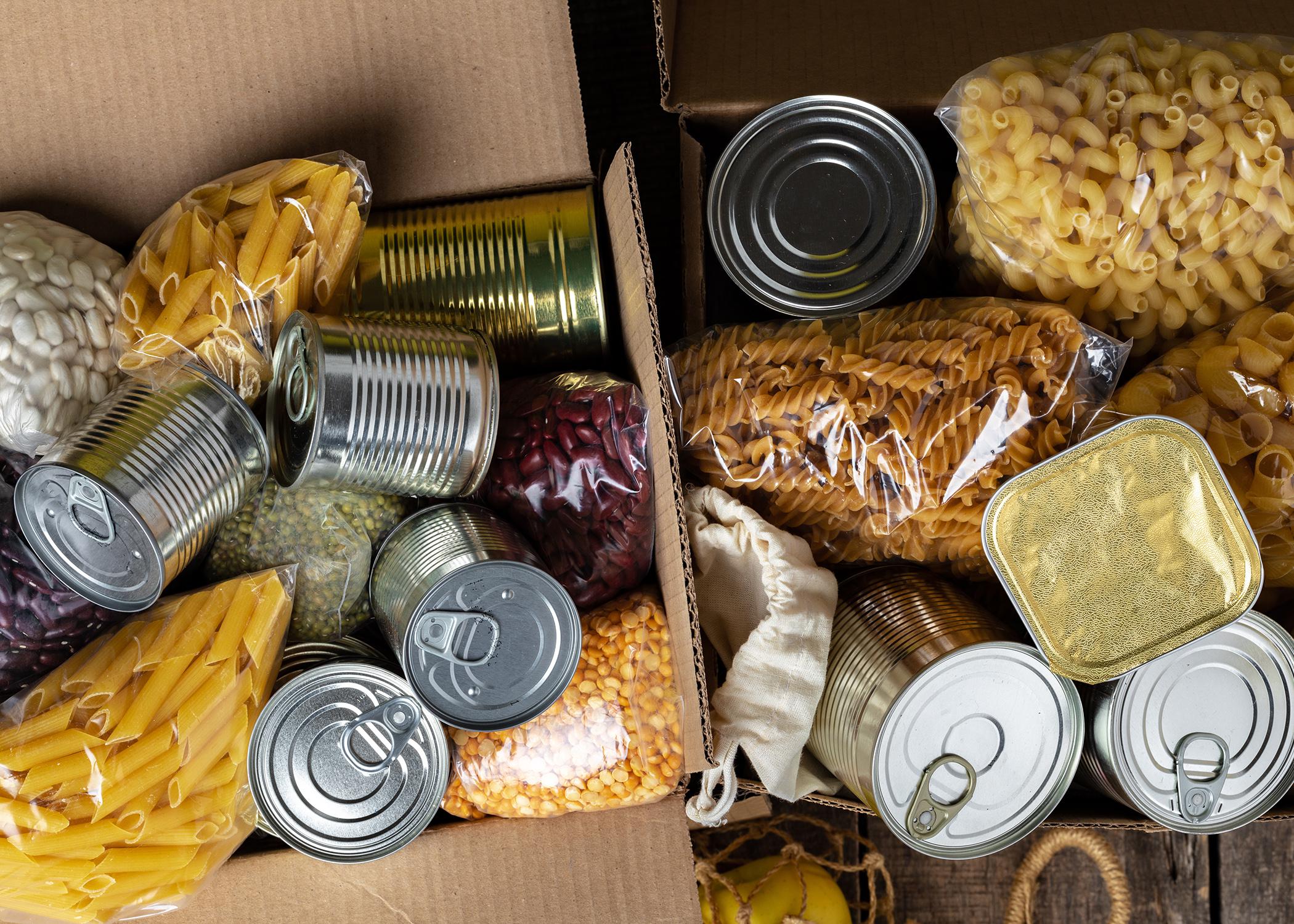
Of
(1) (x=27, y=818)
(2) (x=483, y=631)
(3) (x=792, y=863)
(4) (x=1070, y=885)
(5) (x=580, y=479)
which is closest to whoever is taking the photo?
(1) (x=27, y=818)

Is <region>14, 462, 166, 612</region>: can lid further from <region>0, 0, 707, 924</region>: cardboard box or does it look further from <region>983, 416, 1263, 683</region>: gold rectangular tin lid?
<region>983, 416, 1263, 683</region>: gold rectangular tin lid

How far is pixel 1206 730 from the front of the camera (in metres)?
1.17

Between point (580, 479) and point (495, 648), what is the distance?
235 millimetres

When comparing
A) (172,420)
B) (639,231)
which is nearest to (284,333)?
(172,420)

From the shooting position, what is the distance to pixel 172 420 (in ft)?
3.37

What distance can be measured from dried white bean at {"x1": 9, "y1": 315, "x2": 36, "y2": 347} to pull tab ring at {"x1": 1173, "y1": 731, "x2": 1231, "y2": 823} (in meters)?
1.46

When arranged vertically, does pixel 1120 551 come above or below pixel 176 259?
below

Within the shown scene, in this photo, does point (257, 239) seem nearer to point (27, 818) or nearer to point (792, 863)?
point (27, 818)

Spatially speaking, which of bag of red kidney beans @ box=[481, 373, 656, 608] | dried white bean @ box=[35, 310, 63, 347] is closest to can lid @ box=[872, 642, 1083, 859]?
bag of red kidney beans @ box=[481, 373, 656, 608]

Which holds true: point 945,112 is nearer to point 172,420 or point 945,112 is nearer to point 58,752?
point 172,420

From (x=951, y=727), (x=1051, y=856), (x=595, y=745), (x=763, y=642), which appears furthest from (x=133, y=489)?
(x=1051, y=856)

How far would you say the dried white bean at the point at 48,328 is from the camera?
41.1 inches

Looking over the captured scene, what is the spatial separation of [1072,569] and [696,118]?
2.59 ft

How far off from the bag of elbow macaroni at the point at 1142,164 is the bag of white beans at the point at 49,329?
3.51ft
